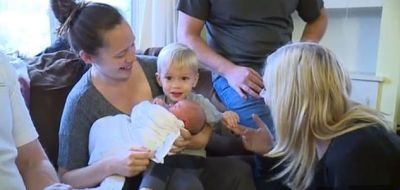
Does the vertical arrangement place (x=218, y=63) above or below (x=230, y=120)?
above

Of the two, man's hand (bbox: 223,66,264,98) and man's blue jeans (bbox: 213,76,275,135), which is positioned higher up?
man's hand (bbox: 223,66,264,98)

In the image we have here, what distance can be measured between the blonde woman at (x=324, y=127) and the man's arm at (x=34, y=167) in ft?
2.31

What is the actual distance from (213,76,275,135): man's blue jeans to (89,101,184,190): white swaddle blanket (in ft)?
1.44

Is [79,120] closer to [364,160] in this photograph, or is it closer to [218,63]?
[218,63]

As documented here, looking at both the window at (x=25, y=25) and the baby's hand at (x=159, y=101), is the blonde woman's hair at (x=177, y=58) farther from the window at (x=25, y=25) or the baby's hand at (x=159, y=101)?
the window at (x=25, y=25)

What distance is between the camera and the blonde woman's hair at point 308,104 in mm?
1333

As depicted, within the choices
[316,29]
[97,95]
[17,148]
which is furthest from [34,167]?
[316,29]

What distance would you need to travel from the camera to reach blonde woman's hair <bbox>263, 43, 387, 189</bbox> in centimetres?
133

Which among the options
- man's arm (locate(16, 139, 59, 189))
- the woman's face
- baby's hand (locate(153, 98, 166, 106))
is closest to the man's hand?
baby's hand (locate(153, 98, 166, 106))

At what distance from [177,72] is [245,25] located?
1.83ft

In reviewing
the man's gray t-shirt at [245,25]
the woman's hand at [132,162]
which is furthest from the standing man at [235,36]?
the woman's hand at [132,162]

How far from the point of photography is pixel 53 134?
1796 millimetres

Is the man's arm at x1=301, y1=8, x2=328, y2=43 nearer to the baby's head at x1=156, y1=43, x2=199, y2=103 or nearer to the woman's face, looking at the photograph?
the baby's head at x1=156, y1=43, x2=199, y2=103

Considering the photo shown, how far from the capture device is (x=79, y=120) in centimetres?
158
